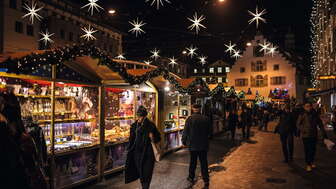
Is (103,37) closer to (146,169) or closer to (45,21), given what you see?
(45,21)

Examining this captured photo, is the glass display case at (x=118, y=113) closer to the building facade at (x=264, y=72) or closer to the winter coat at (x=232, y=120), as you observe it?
the winter coat at (x=232, y=120)

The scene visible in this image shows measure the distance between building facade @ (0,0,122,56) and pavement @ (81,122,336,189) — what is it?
20.5 metres

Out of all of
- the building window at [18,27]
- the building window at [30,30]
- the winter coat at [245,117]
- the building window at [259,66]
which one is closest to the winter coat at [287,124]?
the winter coat at [245,117]

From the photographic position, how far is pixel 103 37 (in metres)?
59.6

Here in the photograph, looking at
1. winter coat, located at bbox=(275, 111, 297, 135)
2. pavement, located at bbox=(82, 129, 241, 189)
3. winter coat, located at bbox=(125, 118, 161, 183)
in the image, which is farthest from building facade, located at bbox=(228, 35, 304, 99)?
winter coat, located at bbox=(125, 118, 161, 183)

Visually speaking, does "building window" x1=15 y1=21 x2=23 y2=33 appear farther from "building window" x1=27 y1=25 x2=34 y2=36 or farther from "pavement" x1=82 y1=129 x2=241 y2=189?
"pavement" x1=82 y1=129 x2=241 y2=189

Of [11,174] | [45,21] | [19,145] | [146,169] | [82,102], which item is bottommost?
[146,169]

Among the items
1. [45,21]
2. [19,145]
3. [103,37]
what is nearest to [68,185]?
[19,145]

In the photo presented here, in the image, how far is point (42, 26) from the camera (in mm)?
43969

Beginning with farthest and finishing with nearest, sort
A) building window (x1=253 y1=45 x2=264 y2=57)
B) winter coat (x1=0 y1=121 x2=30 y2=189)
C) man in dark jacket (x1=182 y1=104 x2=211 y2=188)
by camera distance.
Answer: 1. building window (x1=253 y1=45 x2=264 y2=57)
2. man in dark jacket (x1=182 y1=104 x2=211 y2=188)
3. winter coat (x1=0 y1=121 x2=30 y2=189)

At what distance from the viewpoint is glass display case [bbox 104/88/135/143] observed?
880cm

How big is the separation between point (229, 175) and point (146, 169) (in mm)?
3365

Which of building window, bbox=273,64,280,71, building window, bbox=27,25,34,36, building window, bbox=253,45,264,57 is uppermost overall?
building window, bbox=27,25,34,36

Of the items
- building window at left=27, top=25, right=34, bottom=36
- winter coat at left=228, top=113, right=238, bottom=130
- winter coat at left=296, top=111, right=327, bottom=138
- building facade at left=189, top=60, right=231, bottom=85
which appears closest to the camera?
winter coat at left=296, top=111, right=327, bottom=138
